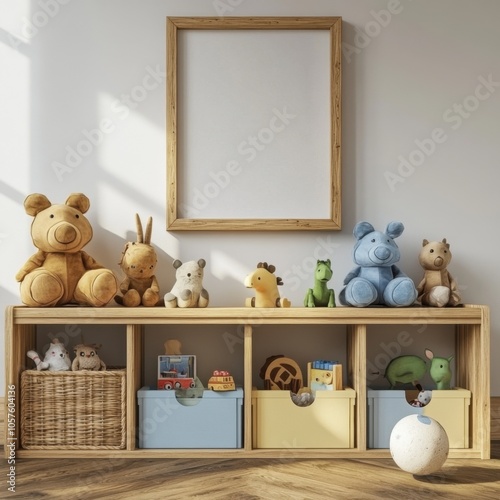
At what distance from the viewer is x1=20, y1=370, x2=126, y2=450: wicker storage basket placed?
96.0 inches

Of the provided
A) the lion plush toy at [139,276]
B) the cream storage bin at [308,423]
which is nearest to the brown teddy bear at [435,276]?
the cream storage bin at [308,423]

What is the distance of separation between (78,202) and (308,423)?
1158 mm

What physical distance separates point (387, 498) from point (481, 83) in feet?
5.41

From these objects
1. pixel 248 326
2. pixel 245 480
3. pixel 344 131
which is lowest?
pixel 245 480

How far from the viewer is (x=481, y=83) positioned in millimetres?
2748

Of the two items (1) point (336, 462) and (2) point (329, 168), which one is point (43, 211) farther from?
(1) point (336, 462)

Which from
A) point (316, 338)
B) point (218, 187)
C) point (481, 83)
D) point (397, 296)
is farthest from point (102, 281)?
point (481, 83)

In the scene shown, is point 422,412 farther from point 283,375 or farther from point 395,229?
point 395,229

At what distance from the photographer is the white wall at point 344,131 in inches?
107

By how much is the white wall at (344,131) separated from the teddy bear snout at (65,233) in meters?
0.23

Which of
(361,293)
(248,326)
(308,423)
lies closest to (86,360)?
(248,326)

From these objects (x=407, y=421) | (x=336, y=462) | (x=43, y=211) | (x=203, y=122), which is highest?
(x=203, y=122)

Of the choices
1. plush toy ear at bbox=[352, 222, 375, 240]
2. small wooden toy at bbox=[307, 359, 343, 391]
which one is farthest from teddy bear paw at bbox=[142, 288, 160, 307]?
plush toy ear at bbox=[352, 222, 375, 240]

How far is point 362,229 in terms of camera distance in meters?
2.60
